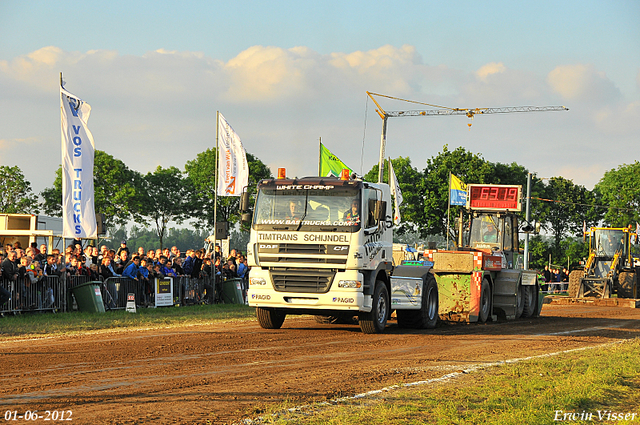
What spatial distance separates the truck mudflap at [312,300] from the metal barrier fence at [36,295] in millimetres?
6300

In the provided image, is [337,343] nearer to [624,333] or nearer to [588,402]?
[588,402]

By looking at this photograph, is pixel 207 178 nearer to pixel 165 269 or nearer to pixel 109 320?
pixel 165 269

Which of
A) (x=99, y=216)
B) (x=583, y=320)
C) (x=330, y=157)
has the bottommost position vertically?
(x=583, y=320)

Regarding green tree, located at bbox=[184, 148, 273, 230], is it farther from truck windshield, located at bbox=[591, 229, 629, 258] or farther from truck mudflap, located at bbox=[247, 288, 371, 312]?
truck mudflap, located at bbox=[247, 288, 371, 312]

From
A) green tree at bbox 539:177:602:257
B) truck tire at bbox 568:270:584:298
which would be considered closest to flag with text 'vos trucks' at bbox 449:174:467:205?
truck tire at bbox 568:270:584:298

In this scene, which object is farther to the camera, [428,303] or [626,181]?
[626,181]

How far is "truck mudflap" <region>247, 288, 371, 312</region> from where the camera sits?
1399 centimetres

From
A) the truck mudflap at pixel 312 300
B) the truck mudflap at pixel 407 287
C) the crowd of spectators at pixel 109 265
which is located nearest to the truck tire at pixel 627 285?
the crowd of spectators at pixel 109 265

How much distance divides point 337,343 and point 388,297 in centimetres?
261

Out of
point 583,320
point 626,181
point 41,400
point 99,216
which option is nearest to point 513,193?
point 583,320

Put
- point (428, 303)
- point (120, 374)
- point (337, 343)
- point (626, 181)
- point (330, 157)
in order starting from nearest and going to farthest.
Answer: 1. point (120, 374)
2. point (337, 343)
3. point (428, 303)
4. point (330, 157)
5. point (626, 181)

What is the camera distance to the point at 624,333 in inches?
668

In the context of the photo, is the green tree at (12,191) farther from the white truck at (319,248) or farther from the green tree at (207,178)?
the white truck at (319,248)

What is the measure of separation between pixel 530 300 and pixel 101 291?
496 inches
